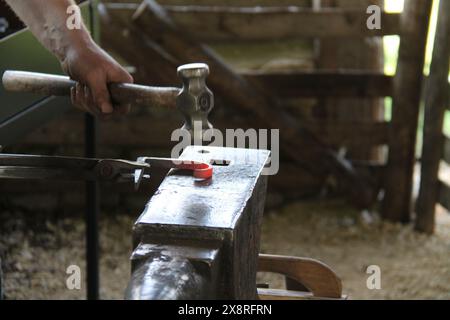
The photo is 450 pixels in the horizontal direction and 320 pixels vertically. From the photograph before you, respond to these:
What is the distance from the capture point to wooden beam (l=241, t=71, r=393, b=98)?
409 cm

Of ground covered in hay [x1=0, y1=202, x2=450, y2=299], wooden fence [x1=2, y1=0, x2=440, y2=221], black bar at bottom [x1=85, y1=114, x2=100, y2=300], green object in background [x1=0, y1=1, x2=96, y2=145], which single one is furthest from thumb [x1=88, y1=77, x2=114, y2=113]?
wooden fence [x1=2, y1=0, x2=440, y2=221]

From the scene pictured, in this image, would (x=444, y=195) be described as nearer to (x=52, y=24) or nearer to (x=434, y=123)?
(x=434, y=123)

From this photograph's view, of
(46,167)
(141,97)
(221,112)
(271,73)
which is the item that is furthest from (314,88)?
(46,167)

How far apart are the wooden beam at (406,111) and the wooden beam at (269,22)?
154 mm

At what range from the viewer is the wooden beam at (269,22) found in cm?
400

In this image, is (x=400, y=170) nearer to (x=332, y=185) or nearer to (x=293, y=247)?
(x=332, y=185)

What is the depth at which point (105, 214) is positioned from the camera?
14.3 ft

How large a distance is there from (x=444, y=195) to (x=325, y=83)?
2.89 ft

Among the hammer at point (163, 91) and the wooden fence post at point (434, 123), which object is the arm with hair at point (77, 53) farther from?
the wooden fence post at point (434, 123)

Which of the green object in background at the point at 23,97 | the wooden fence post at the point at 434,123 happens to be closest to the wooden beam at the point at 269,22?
the wooden fence post at the point at 434,123

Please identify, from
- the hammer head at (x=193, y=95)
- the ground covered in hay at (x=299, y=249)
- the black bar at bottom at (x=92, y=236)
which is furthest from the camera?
the ground covered in hay at (x=299, y=249)

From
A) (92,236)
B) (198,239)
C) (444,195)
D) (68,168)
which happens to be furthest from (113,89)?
(444,195)

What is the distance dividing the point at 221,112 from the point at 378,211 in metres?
1.07

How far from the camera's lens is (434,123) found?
391 centimetres
